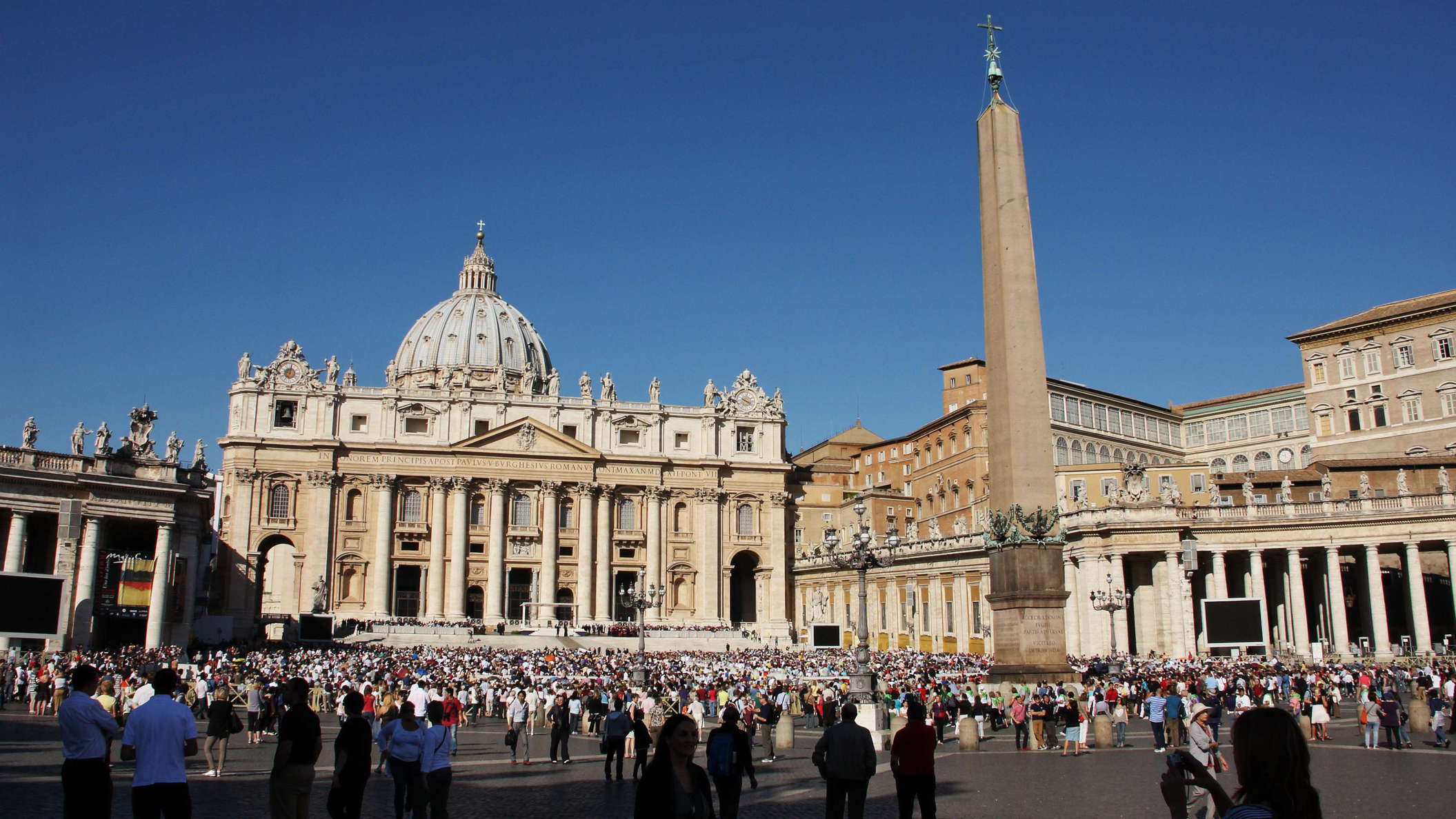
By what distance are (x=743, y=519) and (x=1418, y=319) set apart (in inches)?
1454

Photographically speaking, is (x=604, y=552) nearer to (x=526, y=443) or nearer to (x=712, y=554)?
(x=712, y=554)

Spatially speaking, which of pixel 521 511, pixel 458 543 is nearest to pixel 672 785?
pixel 458 543

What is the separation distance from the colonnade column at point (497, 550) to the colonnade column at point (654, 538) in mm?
8307

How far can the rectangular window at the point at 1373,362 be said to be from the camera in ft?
186

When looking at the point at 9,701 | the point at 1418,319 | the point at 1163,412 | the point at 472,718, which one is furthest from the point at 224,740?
the point at 1163,412

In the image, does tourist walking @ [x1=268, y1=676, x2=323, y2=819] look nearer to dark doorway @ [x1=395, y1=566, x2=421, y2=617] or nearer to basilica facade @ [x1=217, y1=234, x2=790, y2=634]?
basilica facade @ [x1=217, y1=234, x2=790, y2=634]

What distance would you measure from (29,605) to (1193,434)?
61.3m

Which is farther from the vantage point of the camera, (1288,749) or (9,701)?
(9,701)

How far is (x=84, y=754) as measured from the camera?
24.0ft

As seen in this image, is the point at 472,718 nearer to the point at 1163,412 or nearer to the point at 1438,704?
the point at 1438,704

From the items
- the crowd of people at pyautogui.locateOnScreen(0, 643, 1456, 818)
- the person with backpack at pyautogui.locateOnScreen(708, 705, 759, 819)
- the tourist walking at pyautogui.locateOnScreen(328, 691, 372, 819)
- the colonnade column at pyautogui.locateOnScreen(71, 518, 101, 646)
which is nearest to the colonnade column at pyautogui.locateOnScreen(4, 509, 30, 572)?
the colonnade column at pyautogui.locateOnScreen(71, 518, 101, 646)

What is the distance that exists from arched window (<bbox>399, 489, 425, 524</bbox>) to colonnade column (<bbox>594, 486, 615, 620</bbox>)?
9.89m

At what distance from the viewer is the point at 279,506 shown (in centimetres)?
6325

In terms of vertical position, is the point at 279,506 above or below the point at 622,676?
above
